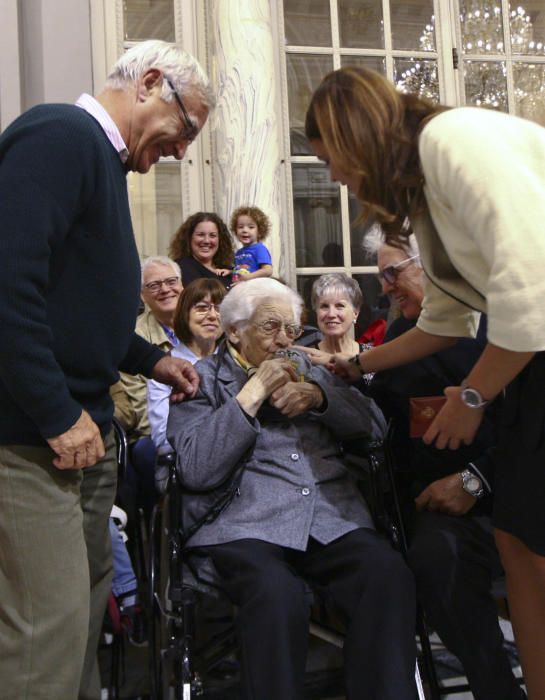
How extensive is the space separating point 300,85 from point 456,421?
4.91 metres

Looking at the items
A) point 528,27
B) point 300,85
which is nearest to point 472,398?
point 300,85

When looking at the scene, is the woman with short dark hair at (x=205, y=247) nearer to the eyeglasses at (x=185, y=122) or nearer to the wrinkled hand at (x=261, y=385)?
the wrinkled hand at (x=261, y=385)

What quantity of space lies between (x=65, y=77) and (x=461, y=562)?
178 inches

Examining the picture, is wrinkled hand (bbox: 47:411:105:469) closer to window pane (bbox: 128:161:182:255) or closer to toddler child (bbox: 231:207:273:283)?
toddler child (bbox: 231:207:273:283)

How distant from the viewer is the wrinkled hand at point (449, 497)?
7.75ft

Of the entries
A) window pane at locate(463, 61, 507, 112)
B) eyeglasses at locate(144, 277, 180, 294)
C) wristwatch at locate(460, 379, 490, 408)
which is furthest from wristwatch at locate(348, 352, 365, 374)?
window pane at locate(463, 61, 507, 112)

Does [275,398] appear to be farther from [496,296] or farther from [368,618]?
[496,296]

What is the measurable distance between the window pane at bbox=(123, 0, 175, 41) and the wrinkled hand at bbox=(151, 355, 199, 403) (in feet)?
13.9

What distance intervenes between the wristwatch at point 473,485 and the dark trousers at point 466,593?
0.31ft

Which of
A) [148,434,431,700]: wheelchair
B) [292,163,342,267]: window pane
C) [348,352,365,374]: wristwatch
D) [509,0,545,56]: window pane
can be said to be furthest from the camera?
[509,0,545,56]: window pane

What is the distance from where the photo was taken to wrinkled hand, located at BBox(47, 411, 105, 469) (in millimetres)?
1622

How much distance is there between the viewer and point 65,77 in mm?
5449

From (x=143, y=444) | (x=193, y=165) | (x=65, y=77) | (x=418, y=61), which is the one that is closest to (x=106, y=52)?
(x=65, y=77)

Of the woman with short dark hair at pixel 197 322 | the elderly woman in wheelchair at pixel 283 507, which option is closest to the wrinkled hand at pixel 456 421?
the elderly woman in wheelchair at pixel 283 507
